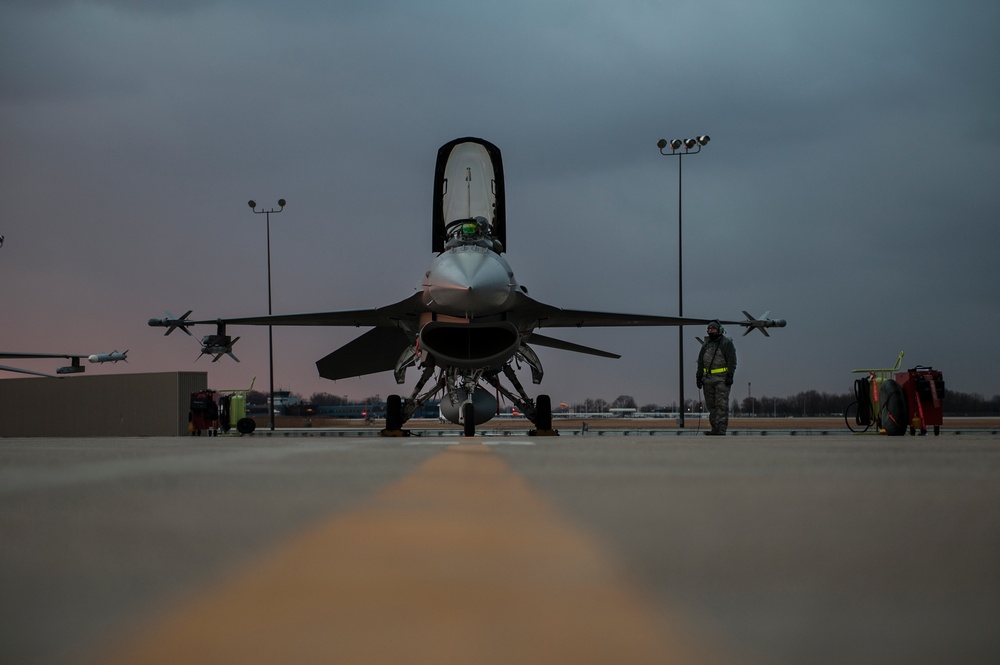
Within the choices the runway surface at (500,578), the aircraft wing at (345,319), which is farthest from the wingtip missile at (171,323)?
the runway surface at (500,578)

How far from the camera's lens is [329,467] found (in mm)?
3256

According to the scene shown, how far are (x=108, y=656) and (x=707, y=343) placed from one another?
12.3 m

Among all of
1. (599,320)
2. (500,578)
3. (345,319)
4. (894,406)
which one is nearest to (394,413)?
(345,319)

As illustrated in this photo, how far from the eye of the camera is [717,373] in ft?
40.5

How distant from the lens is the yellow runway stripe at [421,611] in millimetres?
744

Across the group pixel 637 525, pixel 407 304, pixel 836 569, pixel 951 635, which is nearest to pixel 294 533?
pixel 637 525

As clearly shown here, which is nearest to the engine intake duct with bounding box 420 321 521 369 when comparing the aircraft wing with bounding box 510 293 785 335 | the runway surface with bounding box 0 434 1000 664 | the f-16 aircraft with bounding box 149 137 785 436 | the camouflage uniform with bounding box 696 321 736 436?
the f-16 aircraft with bounding box 149 137 785 436

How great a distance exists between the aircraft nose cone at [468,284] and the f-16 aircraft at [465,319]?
2 centimetres

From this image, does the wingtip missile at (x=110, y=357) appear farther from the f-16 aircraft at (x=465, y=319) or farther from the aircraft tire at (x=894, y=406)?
the aircraft tire at (x=894, y=406)

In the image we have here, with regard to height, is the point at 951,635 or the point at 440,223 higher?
the point at 440,223

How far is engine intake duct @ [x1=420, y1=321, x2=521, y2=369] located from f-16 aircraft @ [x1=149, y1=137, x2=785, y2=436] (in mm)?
17

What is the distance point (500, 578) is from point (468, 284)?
11.5m

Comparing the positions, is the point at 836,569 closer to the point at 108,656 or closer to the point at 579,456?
the point at 108,656

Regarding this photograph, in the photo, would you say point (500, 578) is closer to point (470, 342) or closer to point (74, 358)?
point (470, 342)
